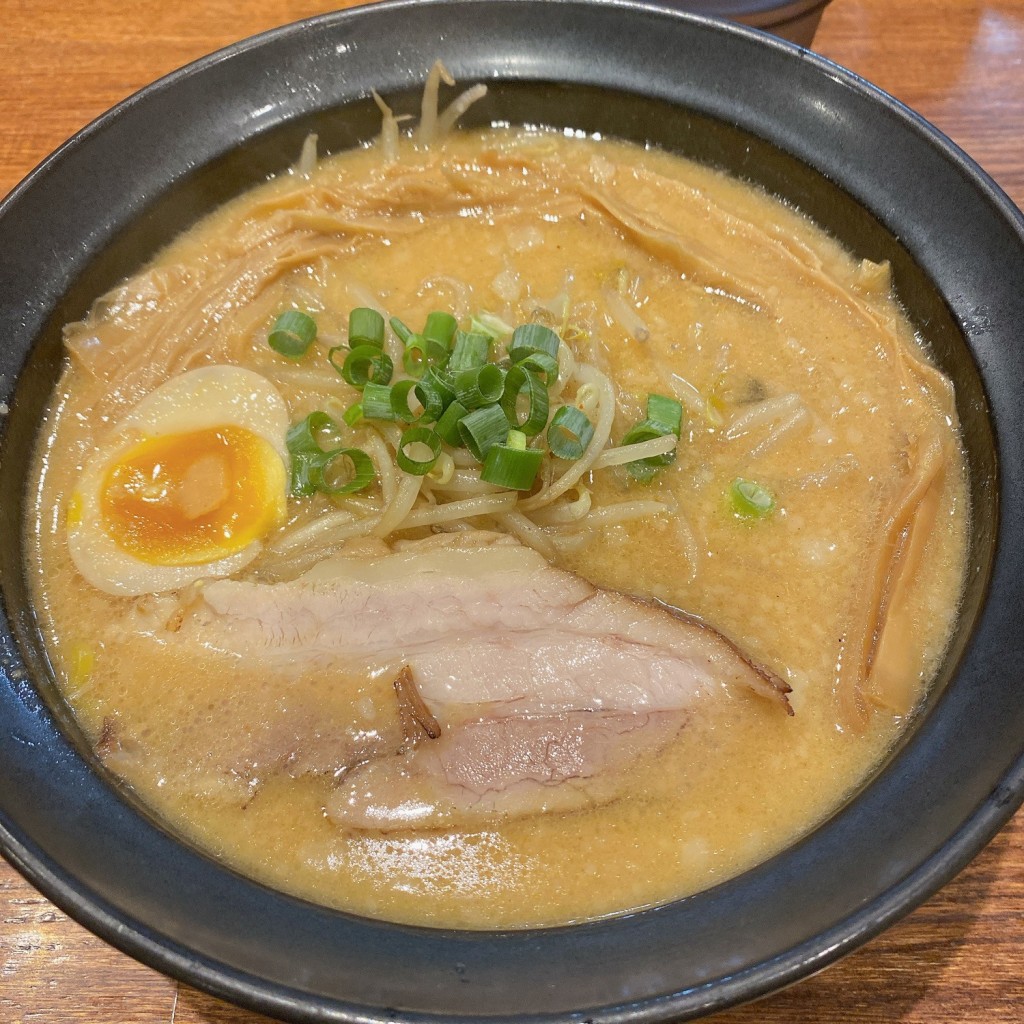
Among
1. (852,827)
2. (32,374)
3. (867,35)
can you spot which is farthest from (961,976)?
(867,35)

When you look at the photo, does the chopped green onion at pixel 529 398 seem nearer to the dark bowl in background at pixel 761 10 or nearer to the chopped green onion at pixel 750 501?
the chopped green onion at pixel 750 501

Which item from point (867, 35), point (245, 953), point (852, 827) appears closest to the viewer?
point (245, 953)

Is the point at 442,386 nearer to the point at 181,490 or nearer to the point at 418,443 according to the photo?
the point at 418,443

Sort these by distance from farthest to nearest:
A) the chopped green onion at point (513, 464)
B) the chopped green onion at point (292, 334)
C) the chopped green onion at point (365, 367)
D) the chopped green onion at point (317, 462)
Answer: the chopped green onion at point (292, 334) < the chopped green onion at point (365, 367) < the chopped green onion at point (317, 462) < the chopped green onion at point (513, 464)

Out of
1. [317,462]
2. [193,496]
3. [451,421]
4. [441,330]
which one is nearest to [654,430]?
[451,421]

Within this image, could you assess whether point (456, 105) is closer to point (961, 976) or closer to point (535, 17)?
point (535, 17)

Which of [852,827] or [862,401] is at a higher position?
[862,401]

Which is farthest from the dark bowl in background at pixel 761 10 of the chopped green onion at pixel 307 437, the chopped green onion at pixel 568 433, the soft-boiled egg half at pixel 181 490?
the soft-boiled egg half at pixel 181 490
